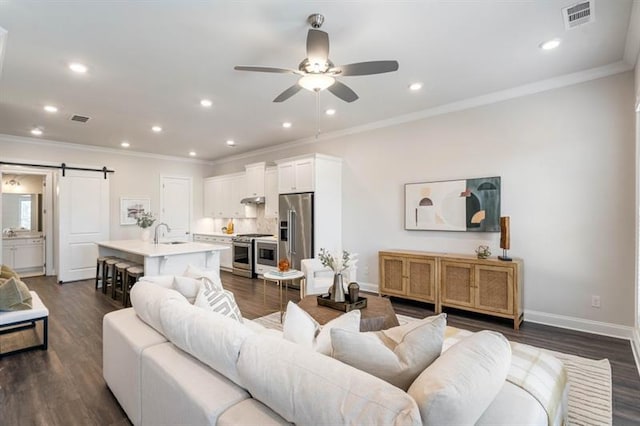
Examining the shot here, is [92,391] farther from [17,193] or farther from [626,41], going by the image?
[17,193]

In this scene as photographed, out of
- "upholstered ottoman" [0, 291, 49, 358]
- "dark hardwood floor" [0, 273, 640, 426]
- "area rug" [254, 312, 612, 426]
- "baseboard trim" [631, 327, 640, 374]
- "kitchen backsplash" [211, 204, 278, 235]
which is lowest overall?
"dark hardwood floor" [0, 273, 640, 426]

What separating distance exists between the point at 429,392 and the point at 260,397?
2.15ft

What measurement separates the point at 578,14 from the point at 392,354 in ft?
9.93

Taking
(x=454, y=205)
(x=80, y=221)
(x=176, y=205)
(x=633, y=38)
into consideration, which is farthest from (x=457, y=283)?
(x=80, y=221)

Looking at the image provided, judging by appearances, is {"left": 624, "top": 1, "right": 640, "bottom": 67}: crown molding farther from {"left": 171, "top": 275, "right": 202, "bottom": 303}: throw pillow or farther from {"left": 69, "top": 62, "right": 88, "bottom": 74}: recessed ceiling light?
{"left": 69, "top": 62, "right": 88, "bottom": 74}: recessed ceiling light

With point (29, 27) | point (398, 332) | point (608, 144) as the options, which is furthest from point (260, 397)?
point (608, 144)

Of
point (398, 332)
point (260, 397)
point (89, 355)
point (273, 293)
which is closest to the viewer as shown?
point (260, 397)

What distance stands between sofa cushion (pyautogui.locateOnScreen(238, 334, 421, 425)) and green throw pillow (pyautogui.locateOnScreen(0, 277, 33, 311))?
3.14 meters

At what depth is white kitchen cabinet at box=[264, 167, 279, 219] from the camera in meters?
6.68

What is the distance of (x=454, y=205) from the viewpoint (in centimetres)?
448

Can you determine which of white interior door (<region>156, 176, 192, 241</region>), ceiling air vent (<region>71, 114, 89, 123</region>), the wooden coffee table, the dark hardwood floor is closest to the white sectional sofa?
the dark hardwood floor

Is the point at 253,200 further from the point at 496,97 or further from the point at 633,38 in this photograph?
the point at 633,38

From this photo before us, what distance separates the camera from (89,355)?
3066 millimetres

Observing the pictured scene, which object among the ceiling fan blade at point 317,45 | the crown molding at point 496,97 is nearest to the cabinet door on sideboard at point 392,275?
the crown molding at point 496,97
